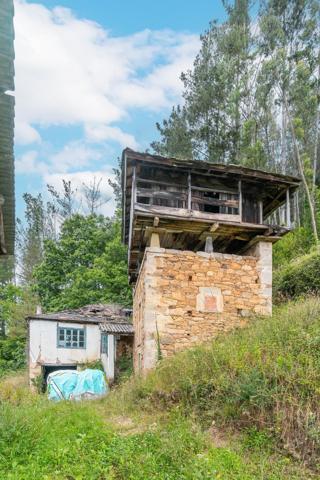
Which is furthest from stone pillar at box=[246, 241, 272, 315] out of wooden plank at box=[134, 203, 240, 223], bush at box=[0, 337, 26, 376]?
bush at box=[0, 337, 26, 376]

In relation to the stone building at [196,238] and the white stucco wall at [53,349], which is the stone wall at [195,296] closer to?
the stone building at [196,238]

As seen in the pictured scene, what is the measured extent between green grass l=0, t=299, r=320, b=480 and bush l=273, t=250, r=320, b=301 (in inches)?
240

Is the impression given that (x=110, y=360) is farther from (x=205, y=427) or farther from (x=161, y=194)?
(x=205, y=427)

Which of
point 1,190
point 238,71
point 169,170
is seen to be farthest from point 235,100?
point 1,190

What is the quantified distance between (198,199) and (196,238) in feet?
4.88

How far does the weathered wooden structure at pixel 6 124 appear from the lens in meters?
3.42

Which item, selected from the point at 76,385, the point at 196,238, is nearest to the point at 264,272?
the point at 196,238

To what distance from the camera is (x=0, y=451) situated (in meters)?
4.60

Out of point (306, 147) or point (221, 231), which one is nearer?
point (221, 231)

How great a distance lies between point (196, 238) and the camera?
1177 cm

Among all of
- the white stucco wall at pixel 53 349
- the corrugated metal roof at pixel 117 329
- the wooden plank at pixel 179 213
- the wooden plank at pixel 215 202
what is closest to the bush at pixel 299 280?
the wooden plank at pixel 215 202

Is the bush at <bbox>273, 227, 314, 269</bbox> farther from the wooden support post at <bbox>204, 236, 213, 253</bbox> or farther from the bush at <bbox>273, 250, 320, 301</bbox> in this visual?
the wooden support post at <bbox>204, 236, 213, 253</bbox>

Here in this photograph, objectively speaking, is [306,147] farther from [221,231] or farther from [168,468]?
[168,468]

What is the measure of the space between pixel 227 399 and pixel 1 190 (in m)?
4.45
